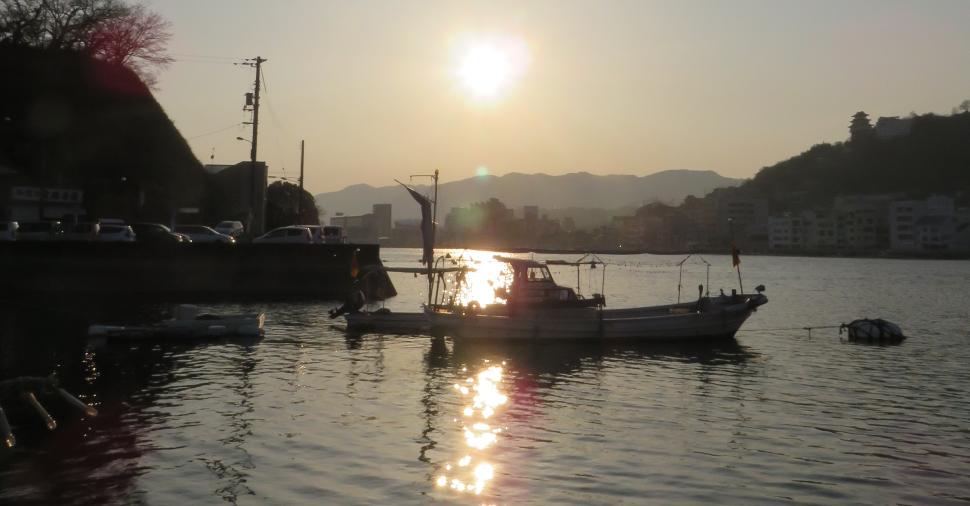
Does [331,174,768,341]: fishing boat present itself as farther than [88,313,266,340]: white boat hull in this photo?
Yes

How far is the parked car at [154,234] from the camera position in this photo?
6002 centimetres

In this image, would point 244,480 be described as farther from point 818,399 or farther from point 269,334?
point 269,334

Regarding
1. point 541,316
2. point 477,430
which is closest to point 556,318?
point 541,316

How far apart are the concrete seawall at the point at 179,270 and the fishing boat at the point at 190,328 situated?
62.5 ft

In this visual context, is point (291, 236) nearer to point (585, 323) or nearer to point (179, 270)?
point (179, 270)

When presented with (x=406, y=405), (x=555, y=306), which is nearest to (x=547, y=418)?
(x=406, y=405)

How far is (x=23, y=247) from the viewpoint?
5228 centimetres

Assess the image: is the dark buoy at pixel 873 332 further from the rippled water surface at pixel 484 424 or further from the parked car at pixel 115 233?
the parked car at pixel 115 233

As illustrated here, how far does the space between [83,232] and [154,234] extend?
495 centimetres

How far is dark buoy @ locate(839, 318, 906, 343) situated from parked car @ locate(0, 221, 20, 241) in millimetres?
51268

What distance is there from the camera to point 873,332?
42.7 m

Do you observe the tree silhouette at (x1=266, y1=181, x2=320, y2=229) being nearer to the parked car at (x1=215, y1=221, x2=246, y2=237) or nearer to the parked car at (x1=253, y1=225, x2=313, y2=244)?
the parked car at (x1=215, y1=221, x2=246, y2=237)

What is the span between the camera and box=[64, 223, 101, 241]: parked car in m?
57.0

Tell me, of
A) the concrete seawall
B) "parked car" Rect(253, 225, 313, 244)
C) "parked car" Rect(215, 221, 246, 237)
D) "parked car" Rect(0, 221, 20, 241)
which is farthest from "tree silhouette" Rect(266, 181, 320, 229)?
"parked car" Rect(0, 221, 20, 241)
